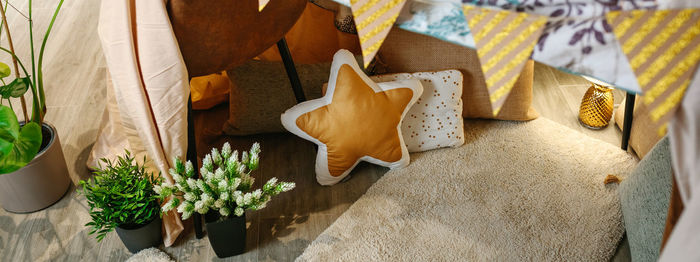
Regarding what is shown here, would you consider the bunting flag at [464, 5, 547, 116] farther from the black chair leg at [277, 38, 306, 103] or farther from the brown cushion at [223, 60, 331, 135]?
the brown cushion at [223, 60, 331, 135]

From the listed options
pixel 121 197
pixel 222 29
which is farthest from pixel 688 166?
pixel 121 197

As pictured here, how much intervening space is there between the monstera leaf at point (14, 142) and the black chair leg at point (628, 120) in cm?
167

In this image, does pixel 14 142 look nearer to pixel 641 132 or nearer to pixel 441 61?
pixel 441 61

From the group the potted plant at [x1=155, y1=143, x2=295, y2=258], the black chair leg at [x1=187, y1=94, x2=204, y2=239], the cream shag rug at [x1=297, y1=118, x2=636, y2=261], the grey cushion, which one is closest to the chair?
the black chair leg at [x1=187, y1=94, x2=204, y2=239]

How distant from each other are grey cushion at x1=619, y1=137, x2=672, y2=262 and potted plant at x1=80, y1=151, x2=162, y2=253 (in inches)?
48.3

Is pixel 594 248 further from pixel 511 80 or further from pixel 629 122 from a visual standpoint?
pixel 511 80

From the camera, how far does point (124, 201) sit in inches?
53.7

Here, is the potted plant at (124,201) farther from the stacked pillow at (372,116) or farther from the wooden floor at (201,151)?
the stacked pillow at (372,116)

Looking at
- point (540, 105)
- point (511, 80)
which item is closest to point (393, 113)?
point (540, 105)

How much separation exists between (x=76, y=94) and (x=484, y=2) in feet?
6.32

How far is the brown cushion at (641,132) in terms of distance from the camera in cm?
167

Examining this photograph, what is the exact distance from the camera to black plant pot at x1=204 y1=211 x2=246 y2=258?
4.62ft

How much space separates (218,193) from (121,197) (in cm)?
25

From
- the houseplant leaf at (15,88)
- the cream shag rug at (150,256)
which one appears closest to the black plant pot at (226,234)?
the cream shag rug at (150,256)
